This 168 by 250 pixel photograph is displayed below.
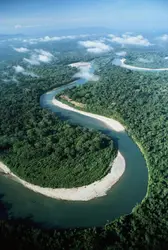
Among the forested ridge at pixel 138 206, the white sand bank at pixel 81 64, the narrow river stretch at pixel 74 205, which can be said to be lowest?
the narrow river stretch at pixel 74 205

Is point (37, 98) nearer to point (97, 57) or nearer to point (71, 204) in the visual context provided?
point (71, 204)

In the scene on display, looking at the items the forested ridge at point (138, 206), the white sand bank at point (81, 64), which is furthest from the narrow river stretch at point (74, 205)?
the white sand bank at point (81, 64)

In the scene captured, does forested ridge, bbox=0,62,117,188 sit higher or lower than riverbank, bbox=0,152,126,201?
higher

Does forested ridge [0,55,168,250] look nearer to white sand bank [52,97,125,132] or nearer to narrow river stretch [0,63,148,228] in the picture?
white sand bank [52,97,125,132]

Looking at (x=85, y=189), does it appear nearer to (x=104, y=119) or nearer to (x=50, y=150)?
(x=50, y=150)

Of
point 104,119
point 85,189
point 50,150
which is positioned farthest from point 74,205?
point 104,119

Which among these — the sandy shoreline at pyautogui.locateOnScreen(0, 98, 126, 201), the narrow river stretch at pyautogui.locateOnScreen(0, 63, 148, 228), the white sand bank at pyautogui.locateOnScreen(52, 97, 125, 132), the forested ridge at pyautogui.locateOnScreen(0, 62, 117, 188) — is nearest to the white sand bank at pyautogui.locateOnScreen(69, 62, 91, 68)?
the white sand bank at pyautogui.locateOnScreen(52, 97, 125, 132)

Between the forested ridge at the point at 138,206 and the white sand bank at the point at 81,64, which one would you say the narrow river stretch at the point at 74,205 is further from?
the white sand bank at the point at 81,64

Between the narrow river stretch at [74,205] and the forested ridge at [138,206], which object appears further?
the narrow river stretch at [74,205]
